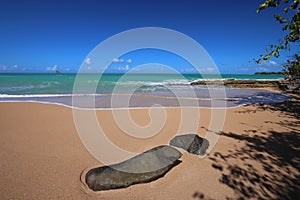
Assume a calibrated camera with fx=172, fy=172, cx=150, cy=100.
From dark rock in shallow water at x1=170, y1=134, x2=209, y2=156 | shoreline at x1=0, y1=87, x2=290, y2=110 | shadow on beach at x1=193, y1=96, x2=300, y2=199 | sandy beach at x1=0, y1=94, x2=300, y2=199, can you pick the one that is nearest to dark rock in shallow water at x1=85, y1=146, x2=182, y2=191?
sandy beach at x1=0, y1=94, x2=300, y2=199

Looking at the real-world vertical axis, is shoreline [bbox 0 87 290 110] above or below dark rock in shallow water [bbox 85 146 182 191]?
above

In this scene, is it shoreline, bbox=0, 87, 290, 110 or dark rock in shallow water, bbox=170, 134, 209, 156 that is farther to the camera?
shoreline, bbox=0, 87, 290, 110

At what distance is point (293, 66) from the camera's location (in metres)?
7.95

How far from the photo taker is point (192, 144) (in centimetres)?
436

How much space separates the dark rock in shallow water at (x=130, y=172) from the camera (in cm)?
290

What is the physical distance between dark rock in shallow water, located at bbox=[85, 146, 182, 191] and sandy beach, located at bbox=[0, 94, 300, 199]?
0.32 ft

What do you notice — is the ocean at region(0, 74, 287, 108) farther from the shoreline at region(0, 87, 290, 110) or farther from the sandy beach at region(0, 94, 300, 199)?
the sandy beach at region(0, 94, 300, 199)

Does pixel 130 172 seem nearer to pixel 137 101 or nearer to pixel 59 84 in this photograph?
pixel 137 101

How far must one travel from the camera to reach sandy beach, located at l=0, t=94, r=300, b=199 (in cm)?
280

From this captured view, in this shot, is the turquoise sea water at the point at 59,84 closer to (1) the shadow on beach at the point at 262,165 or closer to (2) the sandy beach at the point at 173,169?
(2) the sandy beach at the point at 173,169

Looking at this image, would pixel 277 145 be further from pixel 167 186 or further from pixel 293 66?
pixel 293 66

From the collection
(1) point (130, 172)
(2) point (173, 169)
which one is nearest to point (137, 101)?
(2) point (173, 169)

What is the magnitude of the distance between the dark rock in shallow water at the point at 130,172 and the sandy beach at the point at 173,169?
10 cm

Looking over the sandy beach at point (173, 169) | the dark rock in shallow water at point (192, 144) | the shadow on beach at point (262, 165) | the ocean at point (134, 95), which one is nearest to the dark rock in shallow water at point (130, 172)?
the sandy beach at point (173, 169)
